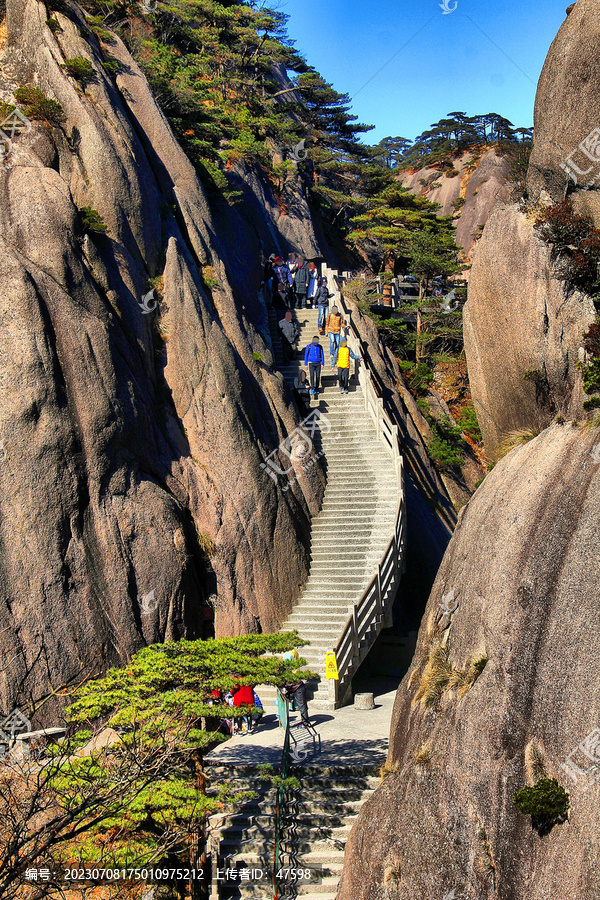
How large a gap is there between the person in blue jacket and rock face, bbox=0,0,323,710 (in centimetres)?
193

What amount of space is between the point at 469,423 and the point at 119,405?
21330 millimetres

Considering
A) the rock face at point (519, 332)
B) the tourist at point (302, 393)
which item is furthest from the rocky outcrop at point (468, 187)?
the rock face at point (519, 332)

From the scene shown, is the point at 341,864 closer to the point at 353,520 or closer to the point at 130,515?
the point at 130,515

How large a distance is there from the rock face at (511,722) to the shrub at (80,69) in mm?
15068

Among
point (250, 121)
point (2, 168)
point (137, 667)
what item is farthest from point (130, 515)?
point (250, 121)

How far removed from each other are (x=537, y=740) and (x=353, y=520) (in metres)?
12.1

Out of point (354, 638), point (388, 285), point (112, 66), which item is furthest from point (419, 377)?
point (354, 638)

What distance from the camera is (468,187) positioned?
62.2 meters

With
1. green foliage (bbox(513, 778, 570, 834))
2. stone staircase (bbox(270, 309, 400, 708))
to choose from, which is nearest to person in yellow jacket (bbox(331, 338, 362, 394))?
stone staircase (bbox(270, 309, 400, 708))

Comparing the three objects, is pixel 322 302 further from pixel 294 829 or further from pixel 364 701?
pixel 294 829

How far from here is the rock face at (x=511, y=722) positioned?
7945 mm

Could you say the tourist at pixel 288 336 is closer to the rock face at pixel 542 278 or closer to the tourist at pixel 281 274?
the tourist at pixel 281 274

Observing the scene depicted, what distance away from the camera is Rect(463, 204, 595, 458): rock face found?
11.4 meters

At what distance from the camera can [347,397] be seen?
24000mm
